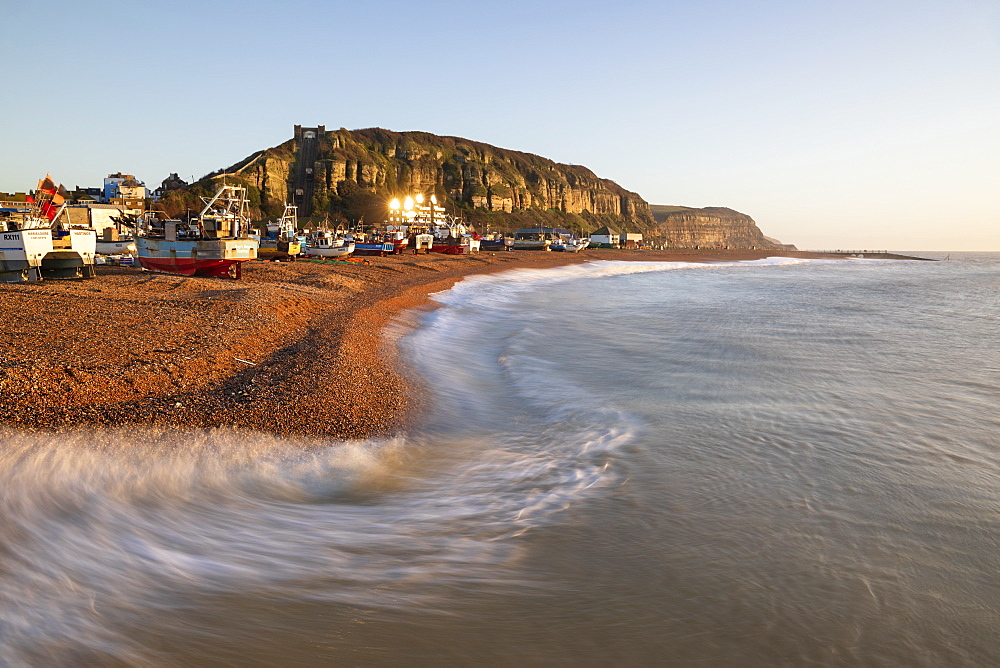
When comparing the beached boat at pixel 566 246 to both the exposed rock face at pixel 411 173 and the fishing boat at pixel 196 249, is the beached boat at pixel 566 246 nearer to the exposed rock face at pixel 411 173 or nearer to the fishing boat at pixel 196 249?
the exposed rock face at pixel 411 173

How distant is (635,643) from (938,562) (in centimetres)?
→ 353

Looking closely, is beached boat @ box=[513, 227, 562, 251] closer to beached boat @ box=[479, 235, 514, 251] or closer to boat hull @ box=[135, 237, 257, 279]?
beached boat @ box=[479, 235, 514, 251]

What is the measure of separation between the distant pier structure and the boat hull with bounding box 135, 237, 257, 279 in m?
90.9

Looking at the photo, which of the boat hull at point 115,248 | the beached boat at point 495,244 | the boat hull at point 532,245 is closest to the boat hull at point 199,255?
the boat hull at point 115,248

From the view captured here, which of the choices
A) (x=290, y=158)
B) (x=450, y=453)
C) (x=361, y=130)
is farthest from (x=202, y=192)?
(x=450, y=453)

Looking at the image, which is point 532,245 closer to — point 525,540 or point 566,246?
point 566,246

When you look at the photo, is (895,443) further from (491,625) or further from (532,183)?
(532,183)

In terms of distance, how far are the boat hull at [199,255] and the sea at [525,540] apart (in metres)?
19.2

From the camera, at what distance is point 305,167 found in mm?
120562

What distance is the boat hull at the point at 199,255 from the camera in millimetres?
25422

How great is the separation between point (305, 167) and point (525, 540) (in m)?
129

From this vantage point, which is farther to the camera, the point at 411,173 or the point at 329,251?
the point at 411,173

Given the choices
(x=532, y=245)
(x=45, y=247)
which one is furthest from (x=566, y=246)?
(x=45, y=247)

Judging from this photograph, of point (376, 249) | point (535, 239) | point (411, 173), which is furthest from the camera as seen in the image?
point (411, 173)
